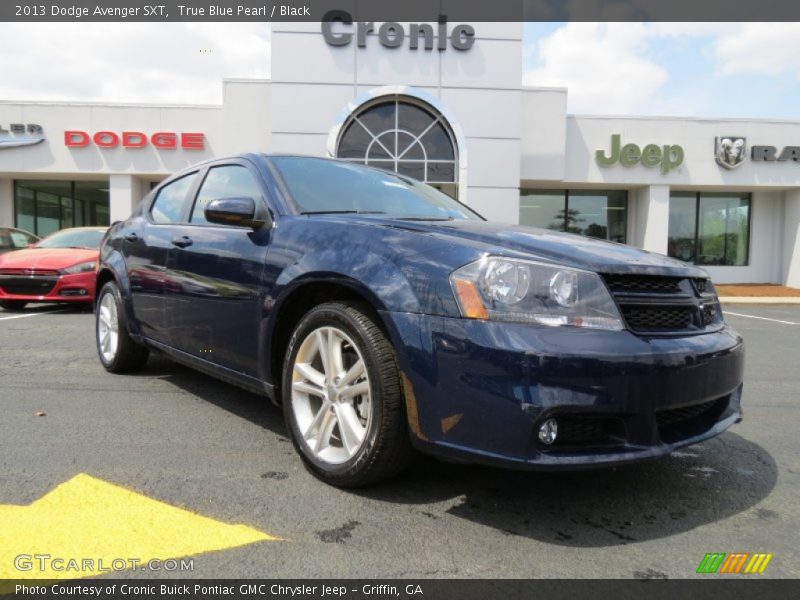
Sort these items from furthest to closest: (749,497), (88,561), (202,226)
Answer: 1. (202,226)
2. (749,497)
3. (88,561)

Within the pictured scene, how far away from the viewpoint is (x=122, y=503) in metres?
2.45

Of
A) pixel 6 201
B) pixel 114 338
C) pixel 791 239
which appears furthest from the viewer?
pixel 791 239

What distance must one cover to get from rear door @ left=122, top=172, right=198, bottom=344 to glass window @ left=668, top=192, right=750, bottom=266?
19.4 metres

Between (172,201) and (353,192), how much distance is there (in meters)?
1.56

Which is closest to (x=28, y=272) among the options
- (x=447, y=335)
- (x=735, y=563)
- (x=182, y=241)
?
(x=182, y=241)

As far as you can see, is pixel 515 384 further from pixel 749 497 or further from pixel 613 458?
pixel 749 497

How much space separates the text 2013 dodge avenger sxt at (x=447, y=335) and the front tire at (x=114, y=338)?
59.3 inches

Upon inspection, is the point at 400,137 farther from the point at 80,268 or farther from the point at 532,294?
the point at 532,294

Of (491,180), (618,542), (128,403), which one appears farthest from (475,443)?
(491,180)

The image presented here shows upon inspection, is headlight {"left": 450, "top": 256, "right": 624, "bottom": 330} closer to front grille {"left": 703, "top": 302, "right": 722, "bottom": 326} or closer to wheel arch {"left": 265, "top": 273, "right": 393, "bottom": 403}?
wheel arch {"left": 265, "top": 273, "right": 393, "bottom": 403}

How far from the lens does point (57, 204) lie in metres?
20.2

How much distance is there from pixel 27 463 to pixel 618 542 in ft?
8.96

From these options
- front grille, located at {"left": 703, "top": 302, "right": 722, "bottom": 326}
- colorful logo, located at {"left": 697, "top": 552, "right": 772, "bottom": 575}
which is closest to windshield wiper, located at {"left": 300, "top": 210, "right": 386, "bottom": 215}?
front grille, located at {"left": 703, "top": 302, "right": 722, "bottom": 326}

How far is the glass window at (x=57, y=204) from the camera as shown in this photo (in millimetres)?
19859
